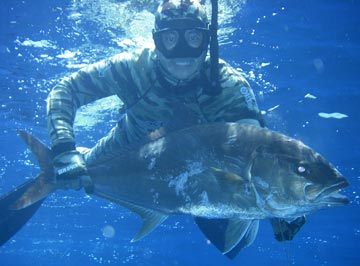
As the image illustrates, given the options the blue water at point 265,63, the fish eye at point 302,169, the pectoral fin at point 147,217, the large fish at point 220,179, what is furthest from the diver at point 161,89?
the blue water at point 265,63

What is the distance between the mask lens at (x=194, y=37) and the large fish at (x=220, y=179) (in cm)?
153

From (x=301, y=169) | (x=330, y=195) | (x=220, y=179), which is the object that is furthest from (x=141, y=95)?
(x=330, y=195)

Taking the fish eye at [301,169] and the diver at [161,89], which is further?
the diver at [161,89]

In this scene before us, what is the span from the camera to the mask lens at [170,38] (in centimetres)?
482

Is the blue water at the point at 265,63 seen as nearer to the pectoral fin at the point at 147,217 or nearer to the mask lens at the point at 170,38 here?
the pectoral fin at the point at 147,217

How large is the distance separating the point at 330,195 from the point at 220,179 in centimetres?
95

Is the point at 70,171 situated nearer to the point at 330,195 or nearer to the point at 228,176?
the point at 228,176

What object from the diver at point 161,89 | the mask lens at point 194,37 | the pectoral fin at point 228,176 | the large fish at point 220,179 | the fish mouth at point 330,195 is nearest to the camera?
the fish mouth at point 330,195

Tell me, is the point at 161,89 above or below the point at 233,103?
above

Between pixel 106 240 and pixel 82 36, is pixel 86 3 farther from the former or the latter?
pixel 106 240

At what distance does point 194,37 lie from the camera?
4.89 metres

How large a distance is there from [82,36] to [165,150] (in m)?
9.04

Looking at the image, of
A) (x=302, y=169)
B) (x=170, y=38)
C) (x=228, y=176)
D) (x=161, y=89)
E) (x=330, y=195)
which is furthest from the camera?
(x=161, y=89)

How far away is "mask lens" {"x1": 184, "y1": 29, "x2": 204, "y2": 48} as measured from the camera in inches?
189
